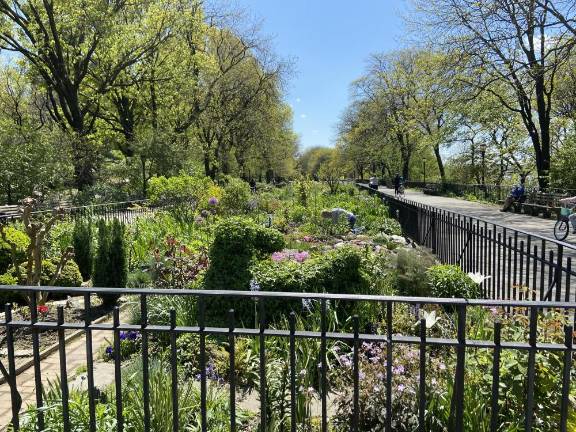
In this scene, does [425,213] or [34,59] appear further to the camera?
[34,59]

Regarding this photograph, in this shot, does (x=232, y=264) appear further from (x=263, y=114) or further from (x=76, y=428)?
(x=263, y=114)

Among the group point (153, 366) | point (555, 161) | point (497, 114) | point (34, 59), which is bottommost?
point (153, 366)

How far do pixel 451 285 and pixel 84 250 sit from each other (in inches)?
249

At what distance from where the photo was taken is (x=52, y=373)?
4238mm

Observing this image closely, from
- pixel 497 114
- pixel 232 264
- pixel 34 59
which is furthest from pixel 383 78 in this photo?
pixel 232 264

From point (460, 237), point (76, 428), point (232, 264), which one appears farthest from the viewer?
point (460, 237)

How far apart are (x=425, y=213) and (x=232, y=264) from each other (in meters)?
5.57

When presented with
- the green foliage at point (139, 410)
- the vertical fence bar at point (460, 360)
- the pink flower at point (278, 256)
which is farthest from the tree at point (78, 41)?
the vertical fence bar at point (460, 360)

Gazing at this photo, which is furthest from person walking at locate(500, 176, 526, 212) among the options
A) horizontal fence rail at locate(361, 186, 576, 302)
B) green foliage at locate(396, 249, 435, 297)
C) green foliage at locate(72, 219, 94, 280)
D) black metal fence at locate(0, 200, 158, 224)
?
green foliage at locate(72, 219, 94, 280)

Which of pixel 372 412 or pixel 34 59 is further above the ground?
pixel 34 59

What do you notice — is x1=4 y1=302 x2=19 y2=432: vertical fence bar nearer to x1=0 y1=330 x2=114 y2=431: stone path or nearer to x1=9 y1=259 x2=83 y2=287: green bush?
x1=0 y1=330 x2=114 y2=431: stone path

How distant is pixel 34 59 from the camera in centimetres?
2325

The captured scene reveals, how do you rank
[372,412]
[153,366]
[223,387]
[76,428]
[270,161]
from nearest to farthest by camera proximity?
[76,428] → [372,412] → [153,366] → [223,387] → [270,161]

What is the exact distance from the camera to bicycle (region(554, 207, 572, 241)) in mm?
12008
